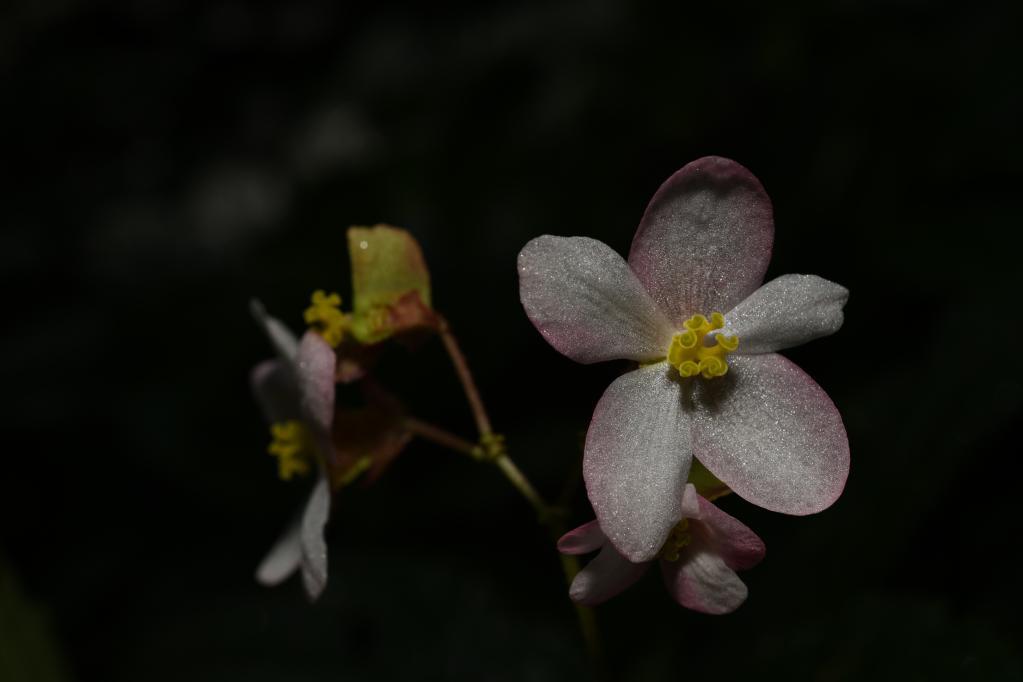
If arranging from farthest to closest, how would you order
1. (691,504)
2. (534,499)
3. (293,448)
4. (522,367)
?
1. (522,367)
2. (293,448)
3. (534,499)
4. (691,504)

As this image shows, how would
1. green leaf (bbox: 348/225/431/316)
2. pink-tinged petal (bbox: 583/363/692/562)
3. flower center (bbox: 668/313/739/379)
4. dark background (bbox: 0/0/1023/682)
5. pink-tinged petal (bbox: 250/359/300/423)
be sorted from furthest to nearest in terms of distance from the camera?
dark background (bbox: 0/0/1023/682), pink-tinged petal (bbox: 250/359/300/423), green leaf (bbox: 348/225/431/316), flower center (bbox: 668/313/739/379), pink-tinged petal (bbox: 583/363/692/562)

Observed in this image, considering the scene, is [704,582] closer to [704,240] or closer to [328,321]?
[704,240]

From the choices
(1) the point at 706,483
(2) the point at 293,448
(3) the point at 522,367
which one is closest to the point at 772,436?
(1) the point at 706,483

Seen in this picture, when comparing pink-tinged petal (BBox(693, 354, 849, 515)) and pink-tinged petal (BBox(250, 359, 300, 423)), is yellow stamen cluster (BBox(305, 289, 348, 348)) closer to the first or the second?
pink-tinged petal (BBox(250, 359, 300, 423))

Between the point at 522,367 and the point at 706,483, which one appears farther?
the point at 522,367

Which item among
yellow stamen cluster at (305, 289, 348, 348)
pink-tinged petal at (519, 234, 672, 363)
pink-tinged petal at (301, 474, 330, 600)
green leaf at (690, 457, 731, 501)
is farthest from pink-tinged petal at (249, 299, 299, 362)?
green leaf at (690, 457, 731, 501)

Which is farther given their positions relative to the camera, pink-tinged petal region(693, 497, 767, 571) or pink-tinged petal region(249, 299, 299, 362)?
pink-tinged petal region(249, 299, 299, 362)

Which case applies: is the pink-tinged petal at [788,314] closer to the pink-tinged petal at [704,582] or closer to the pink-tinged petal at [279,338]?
the pink-tinged petal at [704,582]

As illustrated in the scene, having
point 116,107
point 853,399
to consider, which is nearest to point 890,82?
point 853,399
